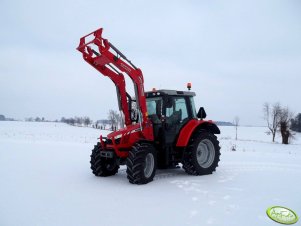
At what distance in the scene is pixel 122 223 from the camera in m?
3.79

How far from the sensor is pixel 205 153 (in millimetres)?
8016

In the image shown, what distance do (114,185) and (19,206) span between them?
2.05m

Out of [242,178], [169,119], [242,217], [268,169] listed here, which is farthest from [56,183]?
[268,169]

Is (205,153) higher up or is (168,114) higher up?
(168,114)

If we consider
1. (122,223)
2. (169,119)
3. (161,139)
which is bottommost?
(122,223)

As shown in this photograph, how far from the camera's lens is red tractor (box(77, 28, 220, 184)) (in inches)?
246

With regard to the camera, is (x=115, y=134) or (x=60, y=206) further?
(x=115, y=134)

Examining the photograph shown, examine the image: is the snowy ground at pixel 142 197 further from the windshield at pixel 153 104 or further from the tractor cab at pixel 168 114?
the windshield at pixel 153 104

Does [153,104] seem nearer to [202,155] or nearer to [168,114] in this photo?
[168,114]

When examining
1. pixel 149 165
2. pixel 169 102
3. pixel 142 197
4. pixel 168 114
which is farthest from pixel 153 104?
pixel 142 197

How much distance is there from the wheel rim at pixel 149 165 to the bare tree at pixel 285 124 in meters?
43.2

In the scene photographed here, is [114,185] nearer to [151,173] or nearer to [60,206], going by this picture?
[151,173]

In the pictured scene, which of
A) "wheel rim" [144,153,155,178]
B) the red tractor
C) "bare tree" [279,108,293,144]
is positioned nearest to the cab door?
the red tractor

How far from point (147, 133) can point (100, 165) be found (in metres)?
1.37
